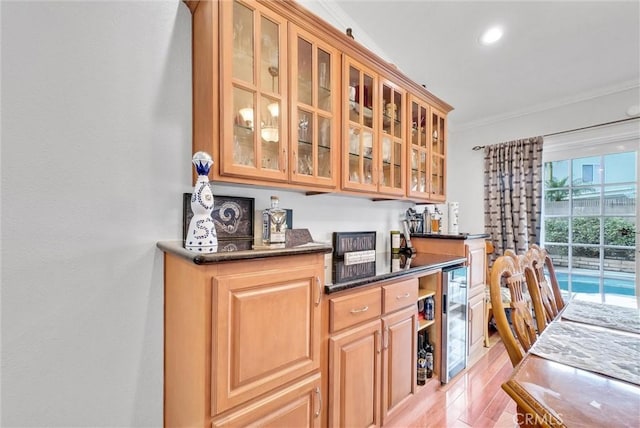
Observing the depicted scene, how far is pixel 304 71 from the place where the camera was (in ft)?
4.77

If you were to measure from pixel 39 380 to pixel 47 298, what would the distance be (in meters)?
0.29

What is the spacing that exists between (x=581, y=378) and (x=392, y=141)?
5.39ft

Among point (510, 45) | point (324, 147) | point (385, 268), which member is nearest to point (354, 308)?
point (385, 268)

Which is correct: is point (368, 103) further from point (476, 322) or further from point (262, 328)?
point (476, 322)

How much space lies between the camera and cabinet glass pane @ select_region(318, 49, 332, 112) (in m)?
1.54

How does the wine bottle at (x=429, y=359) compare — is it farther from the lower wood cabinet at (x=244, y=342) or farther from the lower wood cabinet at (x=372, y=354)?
the lower wood cabinet at (x=244, y=342)

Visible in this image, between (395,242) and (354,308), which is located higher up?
(395,242)

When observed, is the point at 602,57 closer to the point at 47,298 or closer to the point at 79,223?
the point at 79,223

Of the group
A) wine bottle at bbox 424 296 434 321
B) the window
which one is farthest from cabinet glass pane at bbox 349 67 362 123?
the window

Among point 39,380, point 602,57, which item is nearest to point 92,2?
point 39,380

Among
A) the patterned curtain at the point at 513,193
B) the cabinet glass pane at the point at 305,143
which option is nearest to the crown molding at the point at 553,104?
the patterned curtain at the point at 513,193

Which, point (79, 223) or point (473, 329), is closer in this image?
point (79, 223)

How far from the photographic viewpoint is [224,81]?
1.14m

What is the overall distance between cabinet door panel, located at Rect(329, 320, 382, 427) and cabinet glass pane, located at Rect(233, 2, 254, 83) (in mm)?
1283
